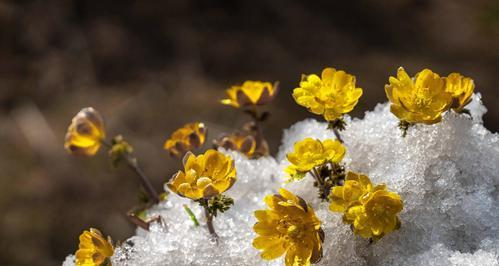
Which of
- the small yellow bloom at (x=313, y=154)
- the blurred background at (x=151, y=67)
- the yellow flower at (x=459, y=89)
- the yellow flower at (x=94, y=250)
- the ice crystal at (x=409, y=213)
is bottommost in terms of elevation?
the blurred background at (x=151, y=67)

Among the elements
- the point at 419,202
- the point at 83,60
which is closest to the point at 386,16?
the point at 83,60

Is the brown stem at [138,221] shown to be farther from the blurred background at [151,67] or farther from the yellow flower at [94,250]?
the blurred background at [151,67]

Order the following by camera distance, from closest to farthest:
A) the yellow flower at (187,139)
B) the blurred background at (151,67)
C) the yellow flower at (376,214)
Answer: the yellow flower at (376,214)
the yellow flower at (187,139)
the blurred background at (151,67)

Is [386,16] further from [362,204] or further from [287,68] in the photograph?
[362,204]

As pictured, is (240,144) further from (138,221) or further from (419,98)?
(419,98)

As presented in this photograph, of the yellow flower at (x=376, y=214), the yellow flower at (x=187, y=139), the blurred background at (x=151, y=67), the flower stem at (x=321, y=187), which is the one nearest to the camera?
the yellow flower at (x=376, y=214)

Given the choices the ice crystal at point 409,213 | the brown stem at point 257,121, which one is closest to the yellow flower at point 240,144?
the brown stem at point 257,121
